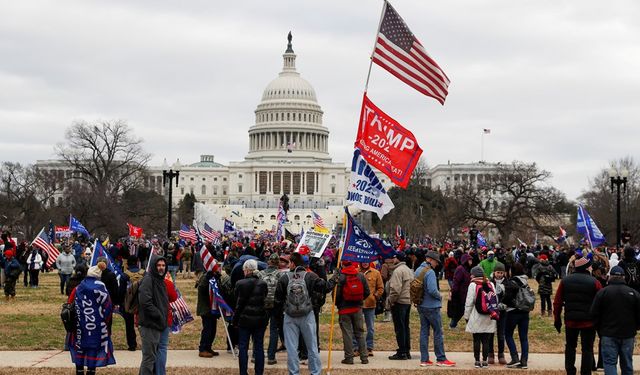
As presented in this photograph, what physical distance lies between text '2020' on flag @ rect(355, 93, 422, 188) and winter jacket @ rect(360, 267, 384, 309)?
74.6 inches

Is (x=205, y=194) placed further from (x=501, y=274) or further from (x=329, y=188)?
(x=501, y=274)

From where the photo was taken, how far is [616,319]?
11320mm

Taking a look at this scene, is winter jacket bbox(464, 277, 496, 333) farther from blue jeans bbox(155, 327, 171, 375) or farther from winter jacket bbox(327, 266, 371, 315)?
blue jeans bbox(155, 327, 171, 375)

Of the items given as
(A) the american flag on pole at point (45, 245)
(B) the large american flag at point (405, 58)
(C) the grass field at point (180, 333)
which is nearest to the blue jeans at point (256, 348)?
(C) the grass field at point (180, 333)

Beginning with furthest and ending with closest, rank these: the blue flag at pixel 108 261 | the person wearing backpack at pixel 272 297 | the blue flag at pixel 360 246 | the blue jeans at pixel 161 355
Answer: the blue flag at pixel 108 261, the blue flag at pixel 360 246, the person wearing backpack at pixel 272 297, the blue jeans at pixel 161 355

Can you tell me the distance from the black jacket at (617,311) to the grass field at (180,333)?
412 cm

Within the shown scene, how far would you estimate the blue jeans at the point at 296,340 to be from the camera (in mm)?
12148

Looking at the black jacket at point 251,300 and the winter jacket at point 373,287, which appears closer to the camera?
the black jacket at point 251,300

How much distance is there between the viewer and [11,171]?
7631cm

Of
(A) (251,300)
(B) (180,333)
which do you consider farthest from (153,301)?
(B) (180,333)

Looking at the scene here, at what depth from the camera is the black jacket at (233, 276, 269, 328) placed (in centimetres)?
1221

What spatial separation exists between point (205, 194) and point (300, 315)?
505 feet

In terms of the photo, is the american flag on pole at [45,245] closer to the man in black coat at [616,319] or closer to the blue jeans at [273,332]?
the blue jeans at [273,332]

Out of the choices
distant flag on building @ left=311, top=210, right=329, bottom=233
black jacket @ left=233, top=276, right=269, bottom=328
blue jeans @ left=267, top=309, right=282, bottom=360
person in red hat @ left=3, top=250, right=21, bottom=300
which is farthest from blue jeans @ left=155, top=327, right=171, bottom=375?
distant flag on building @ left=311, top=210, right=329, bottom=233
